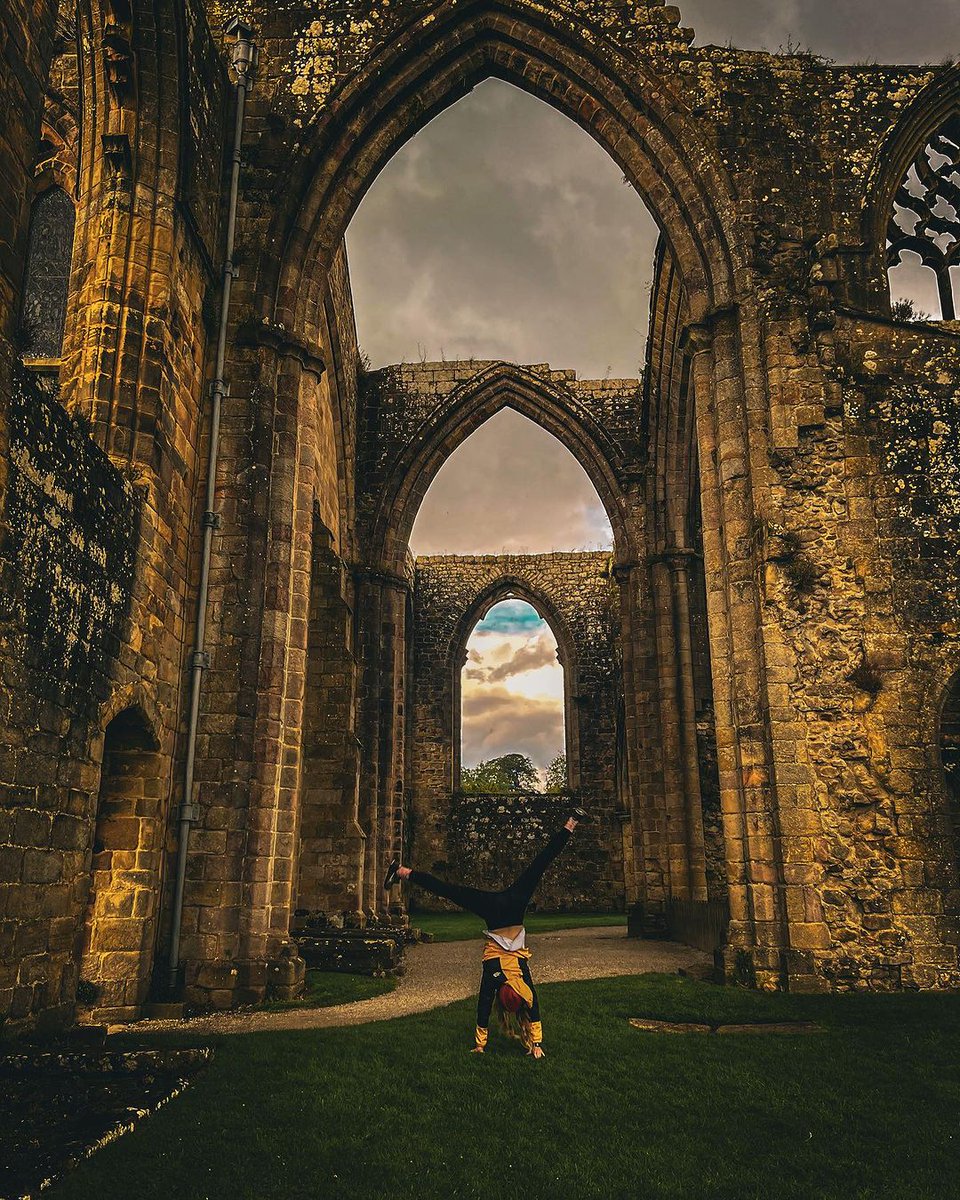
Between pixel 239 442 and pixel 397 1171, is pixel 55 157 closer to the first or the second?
pixel 239 442

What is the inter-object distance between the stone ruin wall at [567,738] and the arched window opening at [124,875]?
13.4 meters

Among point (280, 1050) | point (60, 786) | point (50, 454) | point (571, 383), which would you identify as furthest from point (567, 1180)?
point (571, 383)

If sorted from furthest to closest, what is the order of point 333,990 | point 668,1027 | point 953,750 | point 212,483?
point 953,750, point 212,483, point 333,990, point 668,1027

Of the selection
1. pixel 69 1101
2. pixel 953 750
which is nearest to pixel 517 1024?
pixel 69 1101

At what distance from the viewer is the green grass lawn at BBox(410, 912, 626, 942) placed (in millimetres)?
14039

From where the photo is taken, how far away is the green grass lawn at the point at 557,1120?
121 inches

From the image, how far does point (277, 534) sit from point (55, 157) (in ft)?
17.1

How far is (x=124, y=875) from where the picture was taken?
6562 millimetres

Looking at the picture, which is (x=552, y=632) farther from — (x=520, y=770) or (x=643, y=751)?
(x=520, y=770)

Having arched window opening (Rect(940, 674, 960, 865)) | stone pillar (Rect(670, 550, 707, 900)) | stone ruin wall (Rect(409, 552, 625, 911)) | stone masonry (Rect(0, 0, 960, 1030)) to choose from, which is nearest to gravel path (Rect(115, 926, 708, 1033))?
stone masonry (Rect(0, 0, 960, 1030))

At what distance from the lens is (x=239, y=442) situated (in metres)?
8.12

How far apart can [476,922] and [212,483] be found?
1153 centimetres

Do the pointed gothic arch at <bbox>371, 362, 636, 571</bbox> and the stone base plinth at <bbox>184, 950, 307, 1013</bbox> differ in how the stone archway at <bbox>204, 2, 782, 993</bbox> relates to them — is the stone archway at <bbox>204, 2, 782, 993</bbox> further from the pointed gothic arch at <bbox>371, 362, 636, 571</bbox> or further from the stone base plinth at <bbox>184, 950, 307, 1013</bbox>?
the pointed gothic arch at <bbox>371, 362, 636, 571</bbox>

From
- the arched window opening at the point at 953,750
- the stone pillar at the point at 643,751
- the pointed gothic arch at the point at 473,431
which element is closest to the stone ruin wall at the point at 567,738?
the pointed gothic arch at the point at 473,431
